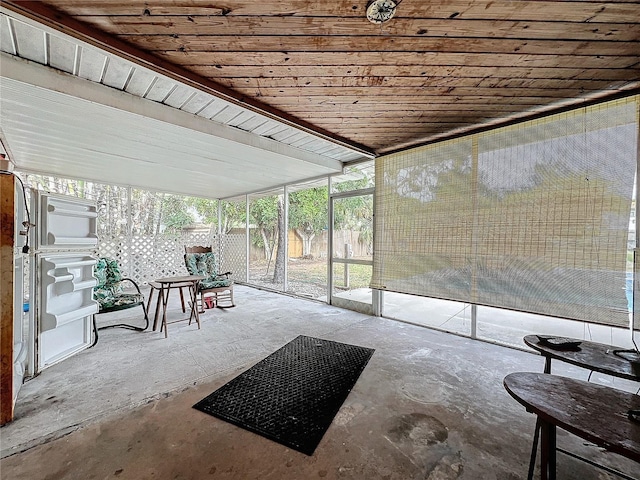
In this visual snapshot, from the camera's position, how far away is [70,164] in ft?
14.2

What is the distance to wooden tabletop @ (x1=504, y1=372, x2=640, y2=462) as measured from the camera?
88 cm

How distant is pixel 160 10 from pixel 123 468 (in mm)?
2415

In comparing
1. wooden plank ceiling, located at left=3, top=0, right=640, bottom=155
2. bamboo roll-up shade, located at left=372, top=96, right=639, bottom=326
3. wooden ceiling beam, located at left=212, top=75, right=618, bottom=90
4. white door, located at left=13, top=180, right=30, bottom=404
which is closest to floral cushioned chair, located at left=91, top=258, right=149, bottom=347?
white door, located at left=13, top=180, right=30, bottom=404

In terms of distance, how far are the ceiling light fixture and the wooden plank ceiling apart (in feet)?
0.12

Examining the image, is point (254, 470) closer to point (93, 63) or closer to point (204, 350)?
point (204, 350)

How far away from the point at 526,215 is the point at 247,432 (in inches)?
121

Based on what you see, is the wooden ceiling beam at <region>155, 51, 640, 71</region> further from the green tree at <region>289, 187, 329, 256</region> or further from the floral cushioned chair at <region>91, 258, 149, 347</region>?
the green tree at <region>289, 187, 329, 256</region>

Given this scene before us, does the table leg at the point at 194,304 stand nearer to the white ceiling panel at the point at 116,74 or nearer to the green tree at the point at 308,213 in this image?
the white ceiling panel at the point at 116,74

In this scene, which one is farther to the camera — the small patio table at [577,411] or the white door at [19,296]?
the white door at [19,296]

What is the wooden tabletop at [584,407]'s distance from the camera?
884 millimetres

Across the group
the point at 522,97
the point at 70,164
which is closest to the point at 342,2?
the point at 522,97

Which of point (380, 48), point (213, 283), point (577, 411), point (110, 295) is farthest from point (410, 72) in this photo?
point (110, 295)

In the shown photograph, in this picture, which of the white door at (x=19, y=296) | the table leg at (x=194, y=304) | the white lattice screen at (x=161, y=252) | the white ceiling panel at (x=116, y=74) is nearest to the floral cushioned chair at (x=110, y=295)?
the table leg at (x=194, y=304)

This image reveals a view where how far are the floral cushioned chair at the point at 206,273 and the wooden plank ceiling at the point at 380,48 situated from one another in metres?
2.87
